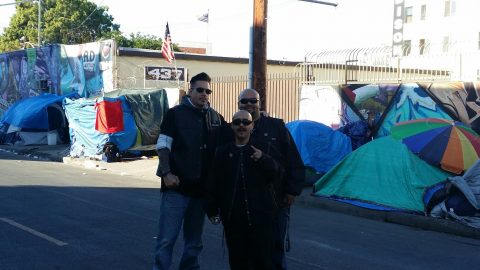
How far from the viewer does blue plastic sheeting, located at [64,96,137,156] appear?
62.7ft

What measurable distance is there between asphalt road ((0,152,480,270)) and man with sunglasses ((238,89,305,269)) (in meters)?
0.70

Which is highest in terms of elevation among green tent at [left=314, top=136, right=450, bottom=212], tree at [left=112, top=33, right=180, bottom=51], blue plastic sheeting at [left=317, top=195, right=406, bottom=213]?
tree at [left=112, top=33, right=180, bottom=51]

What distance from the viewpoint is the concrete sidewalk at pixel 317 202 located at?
9084 millimetres

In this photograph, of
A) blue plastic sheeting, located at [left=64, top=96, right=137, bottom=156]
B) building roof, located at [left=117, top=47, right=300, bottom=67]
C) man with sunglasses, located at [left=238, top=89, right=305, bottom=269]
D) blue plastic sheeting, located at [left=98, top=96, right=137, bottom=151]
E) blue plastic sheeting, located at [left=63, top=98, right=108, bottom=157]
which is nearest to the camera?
man with sunglasses, located at [left=238, top=89, right=305, bottom=269]

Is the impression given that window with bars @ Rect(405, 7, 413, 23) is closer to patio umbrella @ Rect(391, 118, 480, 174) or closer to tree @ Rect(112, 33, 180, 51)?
tree @ Rect(112, 33, 180, 51)

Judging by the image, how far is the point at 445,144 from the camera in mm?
10664

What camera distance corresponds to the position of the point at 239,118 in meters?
4.14

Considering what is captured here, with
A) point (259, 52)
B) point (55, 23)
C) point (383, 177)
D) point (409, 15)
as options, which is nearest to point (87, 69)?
point (259, 52)

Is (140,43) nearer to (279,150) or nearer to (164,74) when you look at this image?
(164,74)

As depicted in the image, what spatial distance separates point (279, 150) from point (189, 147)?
0.77 metres

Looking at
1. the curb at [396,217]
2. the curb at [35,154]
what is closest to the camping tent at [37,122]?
the curb at [35,154]

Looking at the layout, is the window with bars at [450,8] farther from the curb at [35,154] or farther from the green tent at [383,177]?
the green tent at [383,177]

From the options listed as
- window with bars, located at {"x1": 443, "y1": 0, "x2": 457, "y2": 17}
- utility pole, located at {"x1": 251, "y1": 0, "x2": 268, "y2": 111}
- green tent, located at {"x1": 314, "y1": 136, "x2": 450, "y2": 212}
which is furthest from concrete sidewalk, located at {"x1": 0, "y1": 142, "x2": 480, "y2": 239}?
window with bars, located at {"x1": 443, "y1": 0, "x2": 457, "y2": 17}

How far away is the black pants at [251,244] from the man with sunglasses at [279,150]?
0.91 feet
